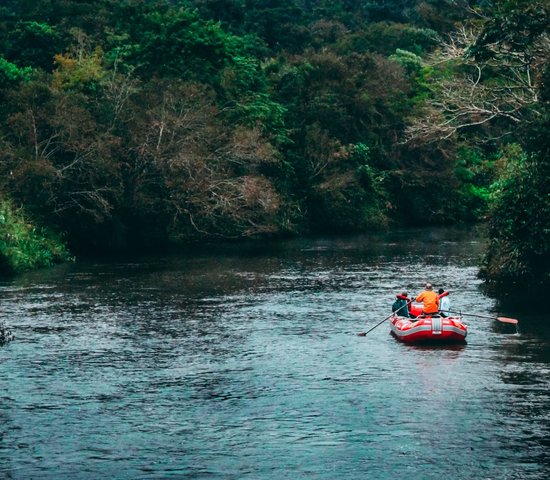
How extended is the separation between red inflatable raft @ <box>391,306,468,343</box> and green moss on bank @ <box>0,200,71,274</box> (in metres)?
20.7

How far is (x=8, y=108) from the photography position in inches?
2151

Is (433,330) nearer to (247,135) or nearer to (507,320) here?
(507,320)

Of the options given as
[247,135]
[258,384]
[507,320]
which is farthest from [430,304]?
[247,135]

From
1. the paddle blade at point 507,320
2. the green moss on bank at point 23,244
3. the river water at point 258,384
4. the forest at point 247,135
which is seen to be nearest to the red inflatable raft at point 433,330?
the river water at point 258,384

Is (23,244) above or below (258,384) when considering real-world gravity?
above

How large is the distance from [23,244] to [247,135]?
15904 millimetres

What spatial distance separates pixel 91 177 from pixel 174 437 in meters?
32.5

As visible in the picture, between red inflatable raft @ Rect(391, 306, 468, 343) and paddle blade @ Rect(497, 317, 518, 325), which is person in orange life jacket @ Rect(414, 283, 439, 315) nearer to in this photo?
red inflatable raft @ Rect(391, 306, 468, 343)

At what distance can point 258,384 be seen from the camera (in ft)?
86.3

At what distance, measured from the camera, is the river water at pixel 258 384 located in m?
20.4

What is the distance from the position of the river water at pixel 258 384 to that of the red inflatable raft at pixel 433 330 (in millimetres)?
429

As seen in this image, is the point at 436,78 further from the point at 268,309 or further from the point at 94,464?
the point at 94,464

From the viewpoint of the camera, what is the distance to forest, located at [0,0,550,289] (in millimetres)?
41094

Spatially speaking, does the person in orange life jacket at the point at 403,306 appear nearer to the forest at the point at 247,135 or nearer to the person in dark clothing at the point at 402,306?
the person in dark clothing at the point at 402,306
